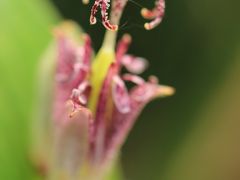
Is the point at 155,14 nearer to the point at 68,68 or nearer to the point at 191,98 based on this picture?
the point at 68,68

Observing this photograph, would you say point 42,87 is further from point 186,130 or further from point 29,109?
point 186,130

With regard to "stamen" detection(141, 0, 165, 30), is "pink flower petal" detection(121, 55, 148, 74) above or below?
below

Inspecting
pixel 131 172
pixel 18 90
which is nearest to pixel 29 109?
pixel 18 90

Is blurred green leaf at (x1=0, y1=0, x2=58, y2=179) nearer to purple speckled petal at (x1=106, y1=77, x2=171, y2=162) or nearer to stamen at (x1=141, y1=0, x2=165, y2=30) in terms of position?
purple speckled petal at (x1=106, y1=77, x2=171, y2=162)

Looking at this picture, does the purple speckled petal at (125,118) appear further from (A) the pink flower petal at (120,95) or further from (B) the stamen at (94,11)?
(B) the stamen at (94,11)

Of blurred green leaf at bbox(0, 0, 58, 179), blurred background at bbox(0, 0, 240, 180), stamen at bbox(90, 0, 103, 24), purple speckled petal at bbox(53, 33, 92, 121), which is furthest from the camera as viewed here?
blurred background at bbox(0, 0, 240, 180)

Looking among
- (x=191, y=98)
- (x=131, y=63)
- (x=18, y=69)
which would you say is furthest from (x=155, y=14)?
(x=191, y=98)

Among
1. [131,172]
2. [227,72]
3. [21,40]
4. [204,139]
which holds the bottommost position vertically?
[131,172]

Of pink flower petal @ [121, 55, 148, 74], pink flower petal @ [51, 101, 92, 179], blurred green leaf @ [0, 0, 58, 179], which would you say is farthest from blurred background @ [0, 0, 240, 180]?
pink flower petal @ [51, 101, 92, 179]
